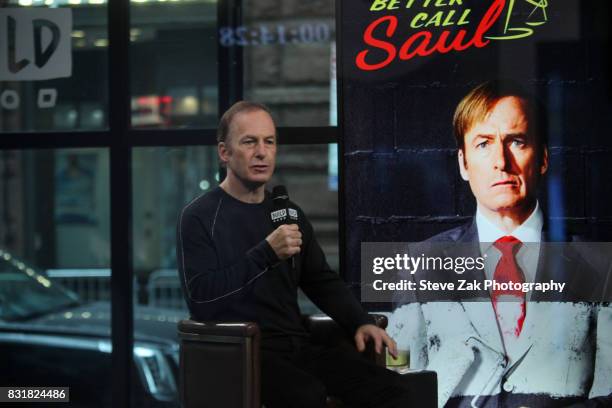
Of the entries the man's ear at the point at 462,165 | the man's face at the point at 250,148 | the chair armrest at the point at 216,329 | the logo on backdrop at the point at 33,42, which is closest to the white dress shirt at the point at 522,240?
the man's ear at the point at 462,165

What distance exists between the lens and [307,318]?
4.70 meters

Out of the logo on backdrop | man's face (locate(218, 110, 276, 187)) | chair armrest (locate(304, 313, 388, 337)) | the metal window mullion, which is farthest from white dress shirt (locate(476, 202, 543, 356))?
the logo on backdrop

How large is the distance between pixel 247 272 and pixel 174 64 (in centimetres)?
245

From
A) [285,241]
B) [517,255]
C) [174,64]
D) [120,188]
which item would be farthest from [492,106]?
[174,64]

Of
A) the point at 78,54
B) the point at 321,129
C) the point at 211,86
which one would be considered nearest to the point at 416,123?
the point at 321,129

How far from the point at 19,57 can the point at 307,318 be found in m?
2.10

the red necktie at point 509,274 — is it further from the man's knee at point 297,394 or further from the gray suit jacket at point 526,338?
the man's knee at point 297,394

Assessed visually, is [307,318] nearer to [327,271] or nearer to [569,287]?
[327,271]

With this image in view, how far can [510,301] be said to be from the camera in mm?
5109

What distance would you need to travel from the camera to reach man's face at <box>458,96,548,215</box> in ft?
16.7

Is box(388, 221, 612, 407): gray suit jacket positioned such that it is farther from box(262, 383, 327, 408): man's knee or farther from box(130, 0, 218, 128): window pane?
box(130, 0, 218, 128): window pane

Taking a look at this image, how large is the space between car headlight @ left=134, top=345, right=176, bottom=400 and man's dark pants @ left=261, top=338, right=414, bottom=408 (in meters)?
1.78

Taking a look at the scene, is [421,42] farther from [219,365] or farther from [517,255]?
[219,365]

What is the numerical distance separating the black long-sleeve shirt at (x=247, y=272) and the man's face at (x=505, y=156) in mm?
910
